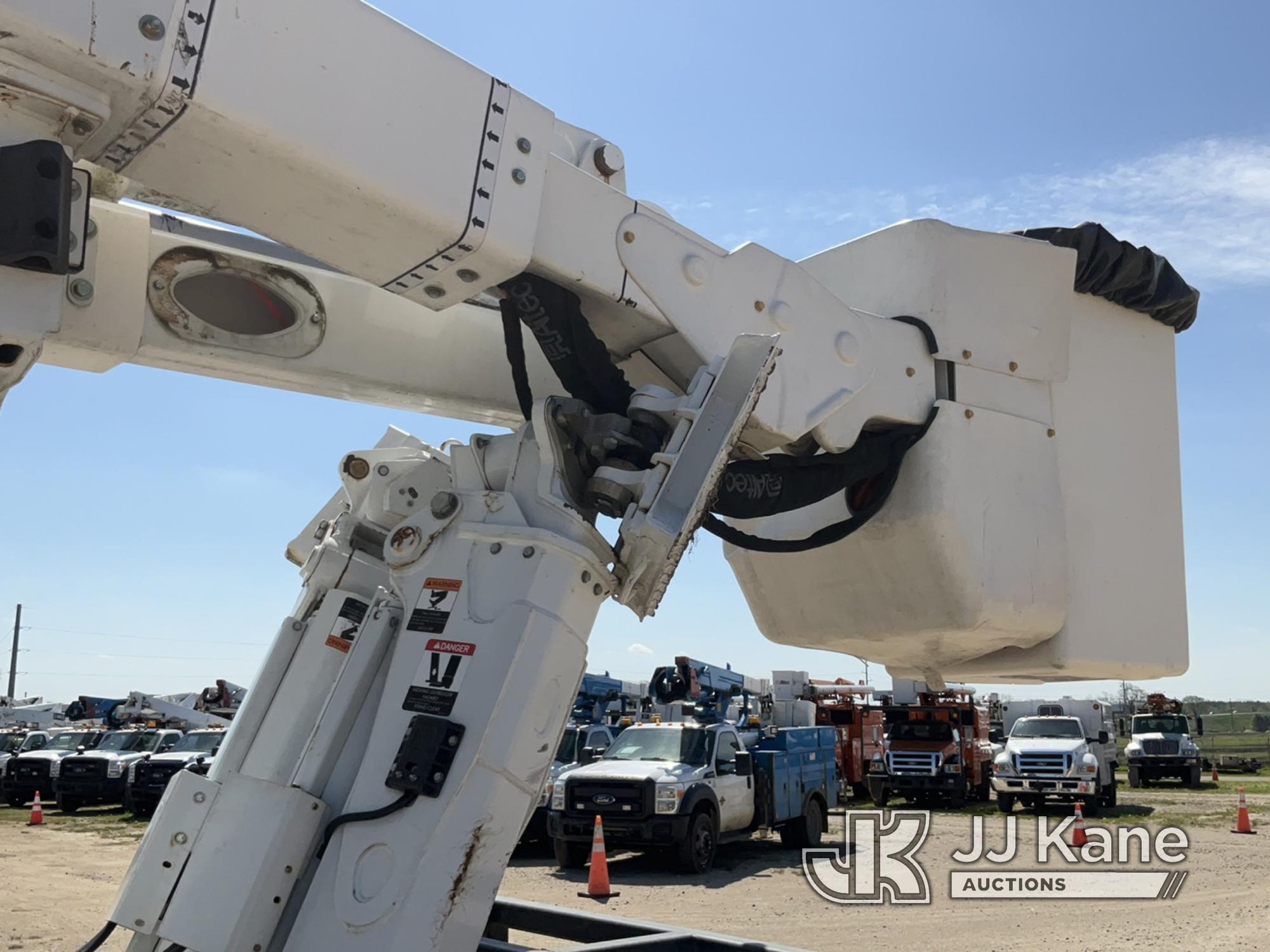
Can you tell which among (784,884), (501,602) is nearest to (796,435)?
(501,602)

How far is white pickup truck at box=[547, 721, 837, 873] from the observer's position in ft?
47.5

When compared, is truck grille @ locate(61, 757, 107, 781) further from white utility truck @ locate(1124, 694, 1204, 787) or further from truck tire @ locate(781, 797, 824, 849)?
white utility truck @ locate(1124, 694, 1204, 787)

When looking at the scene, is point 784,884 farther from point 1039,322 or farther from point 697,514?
point 697,514

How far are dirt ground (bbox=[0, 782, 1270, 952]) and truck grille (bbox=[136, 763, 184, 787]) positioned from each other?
11.1 feet

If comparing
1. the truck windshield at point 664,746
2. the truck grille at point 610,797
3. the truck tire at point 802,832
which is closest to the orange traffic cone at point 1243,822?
the truck tire at point 802,832

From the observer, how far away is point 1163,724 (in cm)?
3133

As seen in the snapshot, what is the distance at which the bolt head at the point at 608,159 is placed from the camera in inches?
147

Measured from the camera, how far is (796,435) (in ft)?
12.5

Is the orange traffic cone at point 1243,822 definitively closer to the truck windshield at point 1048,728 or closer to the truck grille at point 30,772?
the truck windshield at point 1048,728

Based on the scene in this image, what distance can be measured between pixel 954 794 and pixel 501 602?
22445 mm

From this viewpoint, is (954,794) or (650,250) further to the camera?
(954,794)

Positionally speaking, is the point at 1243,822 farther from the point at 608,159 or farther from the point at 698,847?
the point at 608,159

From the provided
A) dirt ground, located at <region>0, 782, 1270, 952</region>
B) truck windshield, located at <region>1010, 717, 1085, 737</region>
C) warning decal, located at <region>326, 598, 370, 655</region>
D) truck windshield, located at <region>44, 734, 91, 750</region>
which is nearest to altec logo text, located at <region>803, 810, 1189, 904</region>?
dirt ground, located at <region>0, 782, 1270, 952</region>

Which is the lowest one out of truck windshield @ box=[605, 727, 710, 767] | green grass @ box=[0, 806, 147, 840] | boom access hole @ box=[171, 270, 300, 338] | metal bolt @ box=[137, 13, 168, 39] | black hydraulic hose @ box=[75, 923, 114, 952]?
black hydraulic hose @ box=[75, 923, 114, 952]
